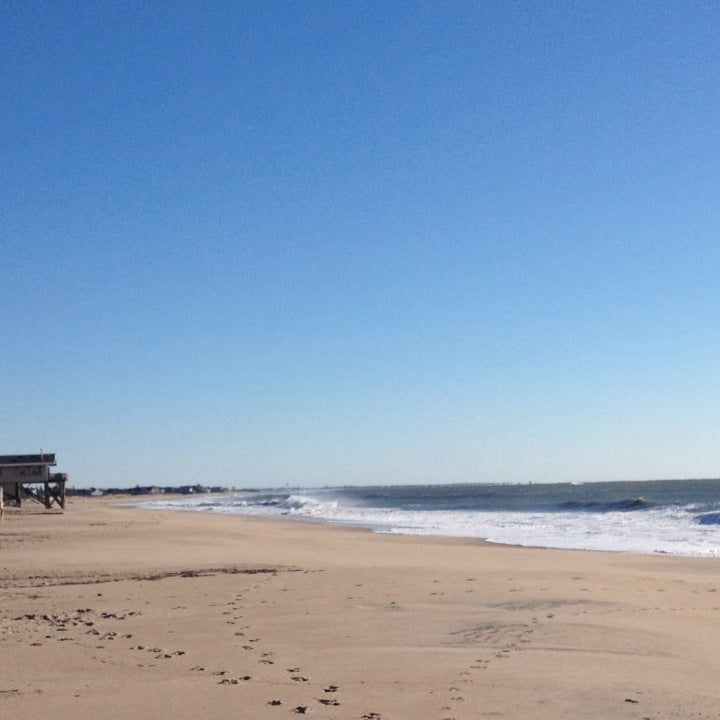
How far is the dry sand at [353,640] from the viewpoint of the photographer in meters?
7.00

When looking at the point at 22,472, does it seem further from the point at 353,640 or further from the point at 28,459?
the point at 353,640

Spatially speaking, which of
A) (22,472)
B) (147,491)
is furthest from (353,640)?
(147,491)

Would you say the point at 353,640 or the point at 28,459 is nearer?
the point at 353,640

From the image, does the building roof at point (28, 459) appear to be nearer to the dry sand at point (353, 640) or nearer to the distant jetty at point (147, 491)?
the dry sand at point (353, 640)

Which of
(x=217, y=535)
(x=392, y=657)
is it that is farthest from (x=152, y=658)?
(x=217, y=535)

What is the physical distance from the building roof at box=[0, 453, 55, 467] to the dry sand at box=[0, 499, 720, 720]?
27.6 m

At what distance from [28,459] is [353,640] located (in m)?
39.5

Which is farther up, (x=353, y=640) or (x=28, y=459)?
(x=28, y=459)

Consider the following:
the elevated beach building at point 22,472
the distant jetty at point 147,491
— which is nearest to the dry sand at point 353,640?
the elevated beach building at point 22,472

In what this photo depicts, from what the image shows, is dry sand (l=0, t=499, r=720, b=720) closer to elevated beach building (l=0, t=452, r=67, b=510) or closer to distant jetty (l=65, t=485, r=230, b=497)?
elevated beach building (l=0, t=452, r=67, b=510)

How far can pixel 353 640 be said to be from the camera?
9.74 meters

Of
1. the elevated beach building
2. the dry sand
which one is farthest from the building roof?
the dry sand

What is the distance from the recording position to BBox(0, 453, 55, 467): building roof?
146ft

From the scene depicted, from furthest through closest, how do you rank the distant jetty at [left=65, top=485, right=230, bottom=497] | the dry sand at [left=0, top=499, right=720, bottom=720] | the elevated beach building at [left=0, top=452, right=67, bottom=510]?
the distant jetty at [left=65, top=485, right=230, bottom=497] → the elevated beach building at [left=0, top=452, right=67, bottom=510] → the dry sand at [left=0, top=499, right=720, bottom=720]
